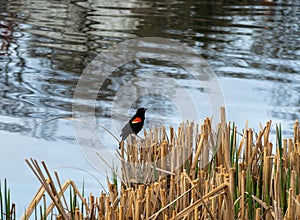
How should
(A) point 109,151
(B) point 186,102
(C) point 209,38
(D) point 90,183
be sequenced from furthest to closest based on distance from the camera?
(C) point 209,38
(B) point 186,102
(A) point 109,151
(D) point 90,183

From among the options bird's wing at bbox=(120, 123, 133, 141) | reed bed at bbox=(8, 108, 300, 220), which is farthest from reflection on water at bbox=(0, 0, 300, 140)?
reed bed at bbox=(8, 108, 300, 220)

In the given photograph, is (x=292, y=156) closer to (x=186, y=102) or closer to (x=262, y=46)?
(x=186, y=102)

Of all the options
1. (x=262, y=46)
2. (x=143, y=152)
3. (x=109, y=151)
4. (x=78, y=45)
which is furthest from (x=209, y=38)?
(x=143, y=152)

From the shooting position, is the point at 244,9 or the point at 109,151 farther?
the point at 244,9

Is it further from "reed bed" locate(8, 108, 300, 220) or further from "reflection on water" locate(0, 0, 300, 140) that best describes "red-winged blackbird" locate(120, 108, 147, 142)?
"reflection on water" locate(0, 0, 300, 140)

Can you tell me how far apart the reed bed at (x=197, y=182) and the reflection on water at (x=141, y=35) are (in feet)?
6.44

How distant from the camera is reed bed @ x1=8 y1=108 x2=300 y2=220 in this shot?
265cm

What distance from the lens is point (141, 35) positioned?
9.09 metres

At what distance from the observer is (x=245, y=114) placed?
5777 millimetres

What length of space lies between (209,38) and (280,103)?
2.87m

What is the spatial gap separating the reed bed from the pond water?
50 cm

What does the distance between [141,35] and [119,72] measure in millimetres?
1840

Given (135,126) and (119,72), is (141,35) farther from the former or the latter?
(135,126)

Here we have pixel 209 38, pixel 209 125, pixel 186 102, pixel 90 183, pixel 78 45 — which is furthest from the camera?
pixel 209 38
